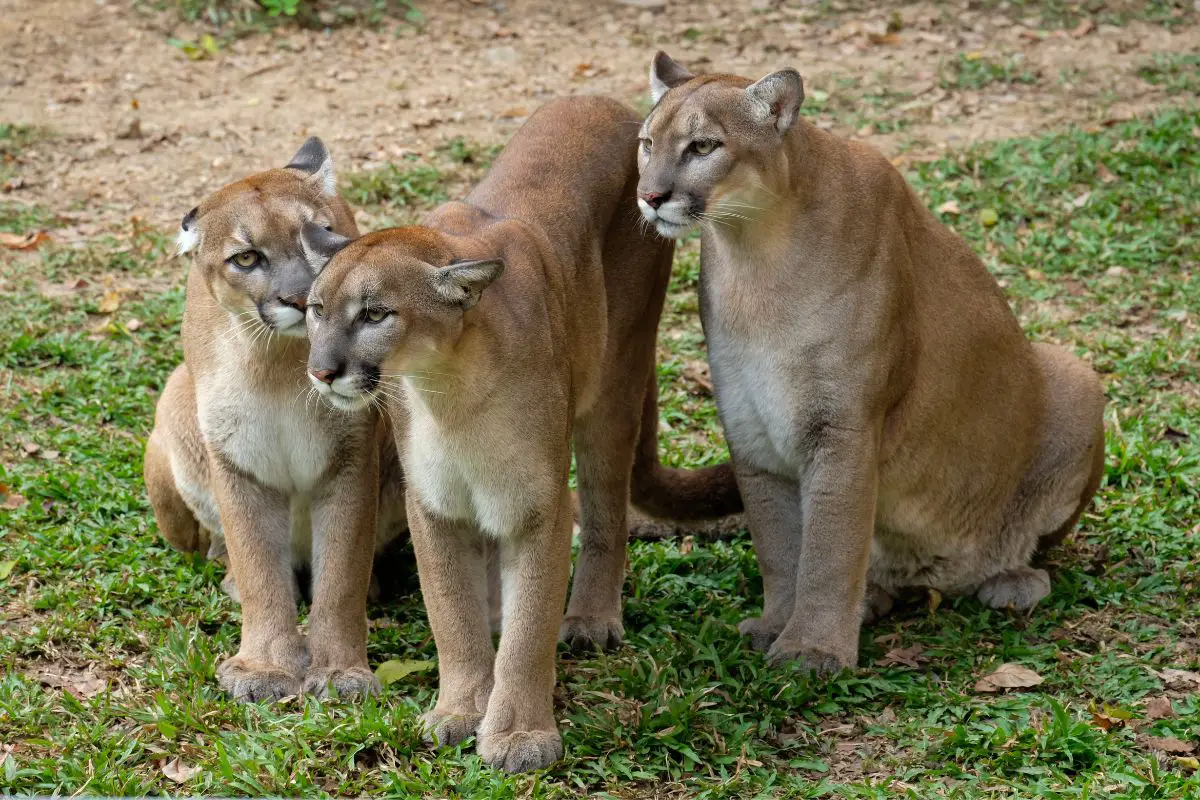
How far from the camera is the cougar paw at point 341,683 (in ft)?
17.0

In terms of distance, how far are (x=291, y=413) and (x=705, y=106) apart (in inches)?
69.6

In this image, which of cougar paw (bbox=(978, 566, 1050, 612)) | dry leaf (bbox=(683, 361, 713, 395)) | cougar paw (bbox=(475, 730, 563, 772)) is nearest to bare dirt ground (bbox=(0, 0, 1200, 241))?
dry leaf (bbox=(683, 361, 713, 395))

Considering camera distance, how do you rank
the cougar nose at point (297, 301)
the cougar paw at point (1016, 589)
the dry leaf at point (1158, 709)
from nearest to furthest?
the cougar nose at point (297, 301) < the dry leaf at point (1158, 709) < the cougar paw at point (1016, 589)

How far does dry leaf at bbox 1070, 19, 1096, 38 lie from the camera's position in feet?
36.4

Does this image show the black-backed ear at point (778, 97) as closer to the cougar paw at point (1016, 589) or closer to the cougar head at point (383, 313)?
the cougar head at point (383, 313)

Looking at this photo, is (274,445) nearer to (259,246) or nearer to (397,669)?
(259,246)

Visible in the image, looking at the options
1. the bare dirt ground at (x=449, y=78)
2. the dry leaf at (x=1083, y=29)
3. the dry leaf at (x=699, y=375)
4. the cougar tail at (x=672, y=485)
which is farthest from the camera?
the dry leaf at (x=1083, y=29)

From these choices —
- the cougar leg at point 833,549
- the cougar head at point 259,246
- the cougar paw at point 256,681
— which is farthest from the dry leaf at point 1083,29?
the cougar paw at point 256,681

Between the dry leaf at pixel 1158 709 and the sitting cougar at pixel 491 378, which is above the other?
the sitting cougar at pixel 491 378

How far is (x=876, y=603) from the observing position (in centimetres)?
607

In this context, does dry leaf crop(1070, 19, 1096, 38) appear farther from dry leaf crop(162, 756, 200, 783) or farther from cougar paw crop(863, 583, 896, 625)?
dry leaf crop(162, 756, 200, 783)

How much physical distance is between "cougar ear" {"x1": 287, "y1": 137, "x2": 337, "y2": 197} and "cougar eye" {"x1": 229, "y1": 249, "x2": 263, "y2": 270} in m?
0.44

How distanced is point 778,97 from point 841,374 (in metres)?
0.99

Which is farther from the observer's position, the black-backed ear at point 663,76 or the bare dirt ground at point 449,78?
the bare dirt ground at point 449,78
